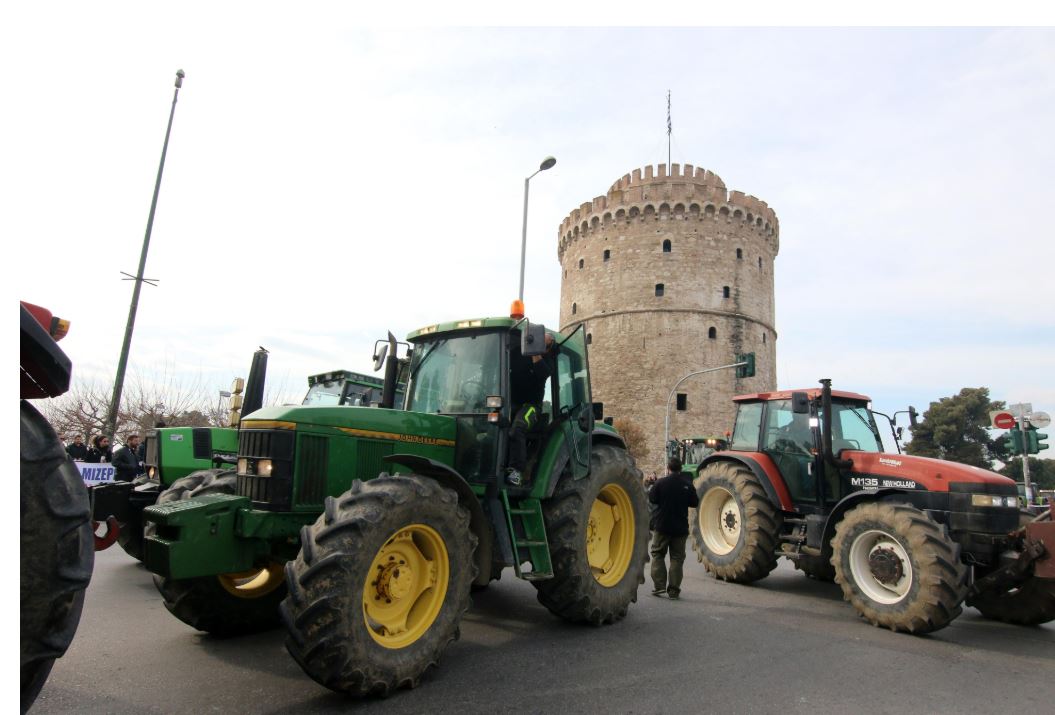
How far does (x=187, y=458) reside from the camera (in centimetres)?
743

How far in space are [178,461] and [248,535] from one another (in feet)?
13.6

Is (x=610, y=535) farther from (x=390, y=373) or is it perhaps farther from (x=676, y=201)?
(x=676, y=201)

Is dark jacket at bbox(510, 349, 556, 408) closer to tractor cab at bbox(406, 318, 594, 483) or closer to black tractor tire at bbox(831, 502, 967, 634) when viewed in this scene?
tractor cab at bbox(406, 318, 594, 483)

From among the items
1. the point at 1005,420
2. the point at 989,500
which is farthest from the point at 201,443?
the point at 1005,420

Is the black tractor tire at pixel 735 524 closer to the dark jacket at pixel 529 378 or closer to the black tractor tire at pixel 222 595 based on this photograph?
the dark jacket at pixel 529 378

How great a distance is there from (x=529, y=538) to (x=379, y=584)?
1.66m

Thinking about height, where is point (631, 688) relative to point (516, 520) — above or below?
below

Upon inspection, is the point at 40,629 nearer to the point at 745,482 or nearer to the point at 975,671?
the point at 975,671

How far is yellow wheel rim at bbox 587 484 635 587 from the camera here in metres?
6.04

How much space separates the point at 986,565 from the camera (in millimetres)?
6004

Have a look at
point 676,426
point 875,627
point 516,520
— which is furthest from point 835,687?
point 676,426

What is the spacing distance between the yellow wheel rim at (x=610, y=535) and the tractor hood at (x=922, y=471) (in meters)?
2.91

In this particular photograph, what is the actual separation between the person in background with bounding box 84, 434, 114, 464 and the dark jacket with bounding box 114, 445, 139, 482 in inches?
48.8

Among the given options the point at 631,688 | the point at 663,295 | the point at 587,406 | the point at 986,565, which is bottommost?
→ the point at 631,688
